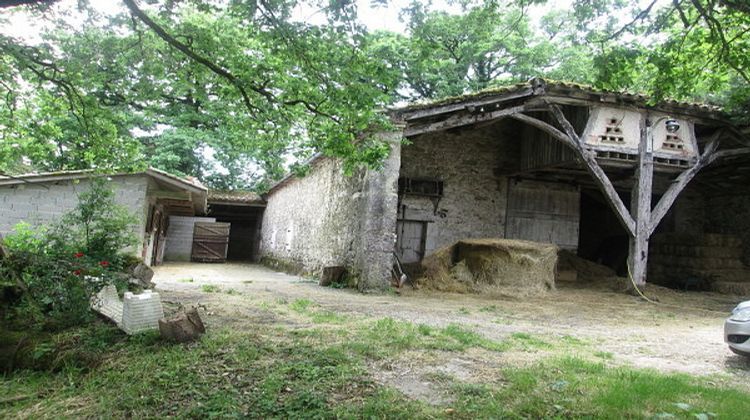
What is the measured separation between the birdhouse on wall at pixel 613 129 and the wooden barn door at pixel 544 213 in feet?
10.5

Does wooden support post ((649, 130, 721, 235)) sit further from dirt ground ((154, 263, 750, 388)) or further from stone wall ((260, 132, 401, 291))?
stone wall ((260, 132, 401, 291))

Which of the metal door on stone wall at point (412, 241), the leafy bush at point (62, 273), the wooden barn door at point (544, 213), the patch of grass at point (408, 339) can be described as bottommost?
the patch of grass at point (408, 339)

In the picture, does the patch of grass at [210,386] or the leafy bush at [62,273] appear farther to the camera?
the leafy bush at [62,273]

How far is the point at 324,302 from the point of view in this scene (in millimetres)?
7188

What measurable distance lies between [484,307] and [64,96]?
7.28 meters

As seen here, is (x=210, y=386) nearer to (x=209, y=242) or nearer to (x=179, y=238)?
(x=179, y=238)

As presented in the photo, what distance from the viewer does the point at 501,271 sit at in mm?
9531

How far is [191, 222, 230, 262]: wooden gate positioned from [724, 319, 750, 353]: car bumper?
19.6 m

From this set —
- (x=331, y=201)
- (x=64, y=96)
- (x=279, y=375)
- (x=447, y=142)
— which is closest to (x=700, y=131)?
(x=447, y=142)

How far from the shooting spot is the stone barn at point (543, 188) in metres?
9.62

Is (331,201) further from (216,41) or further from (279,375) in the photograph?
(279,375)

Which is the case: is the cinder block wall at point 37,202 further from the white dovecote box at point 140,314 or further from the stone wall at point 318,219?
the white dovecote box at point 140,314

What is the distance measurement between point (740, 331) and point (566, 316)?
2.93 m

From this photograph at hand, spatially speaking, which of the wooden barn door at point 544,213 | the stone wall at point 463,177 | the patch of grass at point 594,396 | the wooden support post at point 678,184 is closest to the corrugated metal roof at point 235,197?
the stone wall at point 463,177
